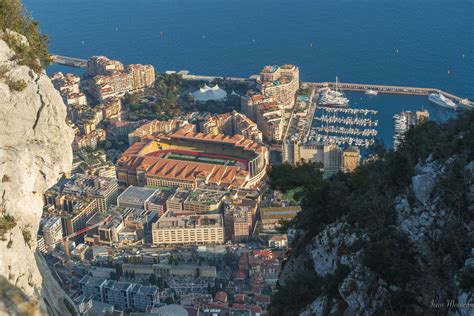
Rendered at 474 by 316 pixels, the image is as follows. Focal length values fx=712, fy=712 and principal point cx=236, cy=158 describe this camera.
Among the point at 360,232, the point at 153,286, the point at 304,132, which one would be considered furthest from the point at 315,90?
the point at 360,232

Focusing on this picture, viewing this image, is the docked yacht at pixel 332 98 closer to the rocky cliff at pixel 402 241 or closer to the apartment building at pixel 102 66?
the apartment building at pixel 102 66

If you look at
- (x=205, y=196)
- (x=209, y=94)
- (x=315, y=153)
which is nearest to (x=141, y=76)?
(x=209, y=94)

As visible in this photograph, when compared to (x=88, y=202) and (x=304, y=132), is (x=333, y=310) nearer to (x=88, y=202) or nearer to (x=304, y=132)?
(x=88, y=202)

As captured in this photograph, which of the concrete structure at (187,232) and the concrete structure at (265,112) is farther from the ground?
the concrete structure at (265,112)

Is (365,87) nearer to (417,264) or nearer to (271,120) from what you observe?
(271,120)

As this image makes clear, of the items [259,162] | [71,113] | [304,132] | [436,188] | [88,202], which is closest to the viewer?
[436,188]

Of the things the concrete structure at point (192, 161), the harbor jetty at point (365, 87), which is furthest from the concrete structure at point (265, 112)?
the harbor jetty at point (365, 87)

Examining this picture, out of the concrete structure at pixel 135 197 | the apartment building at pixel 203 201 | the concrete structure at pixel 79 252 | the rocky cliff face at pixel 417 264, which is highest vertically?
the rocky cliff face at pixel 417 264
